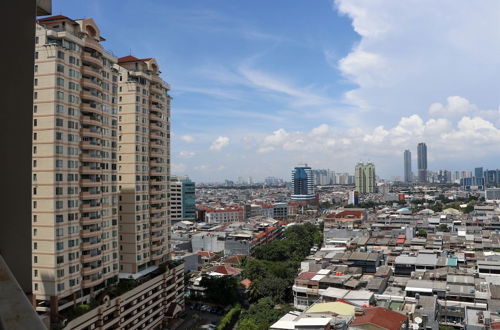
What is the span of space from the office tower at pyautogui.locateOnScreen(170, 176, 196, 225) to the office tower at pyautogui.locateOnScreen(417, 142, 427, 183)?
9244cm

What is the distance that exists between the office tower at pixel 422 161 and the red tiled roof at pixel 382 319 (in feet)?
373

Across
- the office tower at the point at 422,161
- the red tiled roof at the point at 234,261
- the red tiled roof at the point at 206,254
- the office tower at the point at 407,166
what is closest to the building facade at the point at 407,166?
the office tower at the point at 407,166

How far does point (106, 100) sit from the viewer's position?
10.8m

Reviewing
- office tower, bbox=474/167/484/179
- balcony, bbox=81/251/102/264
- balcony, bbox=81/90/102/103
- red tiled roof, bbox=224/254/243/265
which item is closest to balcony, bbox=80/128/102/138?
balcony, bbox=81/90/102/103

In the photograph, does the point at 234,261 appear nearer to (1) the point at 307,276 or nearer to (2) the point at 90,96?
(1) the point at 307,276

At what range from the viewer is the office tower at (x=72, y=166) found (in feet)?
29.0

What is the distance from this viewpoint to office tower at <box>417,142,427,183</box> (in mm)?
114438

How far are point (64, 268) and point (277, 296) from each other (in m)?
8.17

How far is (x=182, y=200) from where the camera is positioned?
38312 mm

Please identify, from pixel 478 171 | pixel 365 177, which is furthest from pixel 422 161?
pixel 365 177

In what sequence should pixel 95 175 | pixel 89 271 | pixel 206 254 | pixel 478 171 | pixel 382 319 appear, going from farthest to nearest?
pixel 478 171, pixel 206 254, pixel 95 175, pixel 89 271, pixel 382 319

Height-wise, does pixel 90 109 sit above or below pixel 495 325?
above

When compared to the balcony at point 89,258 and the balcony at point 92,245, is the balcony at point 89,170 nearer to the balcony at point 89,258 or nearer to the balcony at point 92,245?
the balcony at point 92,245

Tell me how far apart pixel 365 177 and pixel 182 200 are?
47.2 meters
